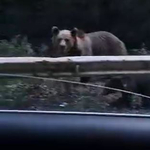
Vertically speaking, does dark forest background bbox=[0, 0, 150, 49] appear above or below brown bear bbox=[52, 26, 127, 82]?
above

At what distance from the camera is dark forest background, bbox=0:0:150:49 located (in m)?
8.61

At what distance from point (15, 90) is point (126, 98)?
442 mm

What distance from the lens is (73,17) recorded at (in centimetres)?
901

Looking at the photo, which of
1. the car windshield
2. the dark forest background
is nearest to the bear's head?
the car windshield

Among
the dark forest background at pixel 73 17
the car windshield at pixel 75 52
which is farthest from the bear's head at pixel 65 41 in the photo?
the dark forest background at pixel 73 17

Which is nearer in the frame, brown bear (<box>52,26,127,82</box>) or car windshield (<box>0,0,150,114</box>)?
car windshield (<box>0,0,150,114</box>)

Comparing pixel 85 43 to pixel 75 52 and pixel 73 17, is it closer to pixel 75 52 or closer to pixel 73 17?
pixel 75 52

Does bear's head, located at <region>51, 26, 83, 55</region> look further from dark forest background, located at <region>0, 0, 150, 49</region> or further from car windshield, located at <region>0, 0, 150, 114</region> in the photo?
dark forest background, located at <region>0, 0, 150, 49</region>

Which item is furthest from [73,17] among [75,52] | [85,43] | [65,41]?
[75,52]

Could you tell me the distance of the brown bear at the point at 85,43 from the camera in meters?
7.44

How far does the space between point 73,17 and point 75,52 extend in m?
1.69

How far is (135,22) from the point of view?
8.80 m

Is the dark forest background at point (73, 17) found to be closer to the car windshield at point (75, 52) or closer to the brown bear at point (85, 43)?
the car windshield at point (75, 52)

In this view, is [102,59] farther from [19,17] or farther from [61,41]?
[19,17]
